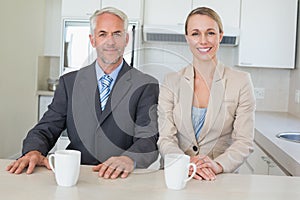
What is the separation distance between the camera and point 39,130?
1650 millimetres

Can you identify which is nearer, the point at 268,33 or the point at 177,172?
the point at 177,172

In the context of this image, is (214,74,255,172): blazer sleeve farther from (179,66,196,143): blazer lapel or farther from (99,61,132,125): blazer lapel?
(99,61,132,125): blazer lapel

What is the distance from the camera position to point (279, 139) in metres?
2.41

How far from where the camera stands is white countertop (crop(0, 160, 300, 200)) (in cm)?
107

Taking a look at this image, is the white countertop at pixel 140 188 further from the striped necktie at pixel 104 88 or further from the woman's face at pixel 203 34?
the woman's face at pixel 203 34

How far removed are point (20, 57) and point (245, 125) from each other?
3103 millimetres

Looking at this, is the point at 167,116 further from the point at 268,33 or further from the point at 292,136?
the point at 268,33

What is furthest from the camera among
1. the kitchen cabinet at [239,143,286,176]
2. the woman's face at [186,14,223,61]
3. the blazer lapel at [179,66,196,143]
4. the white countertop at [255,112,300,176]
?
the kitchen cabinet at [239,143,286,176]

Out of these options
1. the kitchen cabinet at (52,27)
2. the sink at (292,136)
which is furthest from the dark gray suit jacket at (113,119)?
the kitchen cabinet at (52,27)

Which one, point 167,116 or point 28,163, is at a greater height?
point 167,116

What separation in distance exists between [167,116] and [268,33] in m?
2.29

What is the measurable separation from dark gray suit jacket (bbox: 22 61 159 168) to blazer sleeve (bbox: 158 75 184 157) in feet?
0.09

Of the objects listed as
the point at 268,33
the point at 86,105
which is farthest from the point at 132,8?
the point at 86,105

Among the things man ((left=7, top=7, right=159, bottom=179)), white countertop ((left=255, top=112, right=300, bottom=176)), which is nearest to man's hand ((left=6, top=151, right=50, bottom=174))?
man ((left=7, top=7, right=159, bottom=179))
